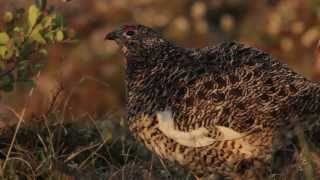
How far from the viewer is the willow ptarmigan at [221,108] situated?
18.7 feet

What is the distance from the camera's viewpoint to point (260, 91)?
586cm

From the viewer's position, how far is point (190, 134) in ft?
19.1

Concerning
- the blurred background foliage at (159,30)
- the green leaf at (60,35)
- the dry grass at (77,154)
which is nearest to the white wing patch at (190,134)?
the dry grass at (77,154)

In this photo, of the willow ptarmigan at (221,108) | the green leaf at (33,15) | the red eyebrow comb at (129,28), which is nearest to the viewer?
the willow ptarmigan at (221,108)

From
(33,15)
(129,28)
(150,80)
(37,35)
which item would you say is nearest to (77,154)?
(150,80)

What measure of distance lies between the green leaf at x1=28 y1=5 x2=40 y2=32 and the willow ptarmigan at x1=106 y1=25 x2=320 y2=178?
2.22 feet

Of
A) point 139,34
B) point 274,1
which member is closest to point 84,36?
point 274,1

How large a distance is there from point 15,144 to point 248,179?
1425 millimetres

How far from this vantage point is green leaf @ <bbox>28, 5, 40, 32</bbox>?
246 inches

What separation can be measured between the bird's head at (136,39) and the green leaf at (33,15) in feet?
2.00

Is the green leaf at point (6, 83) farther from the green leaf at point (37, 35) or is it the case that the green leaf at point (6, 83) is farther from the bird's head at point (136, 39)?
the bird's head at point (136, 39)

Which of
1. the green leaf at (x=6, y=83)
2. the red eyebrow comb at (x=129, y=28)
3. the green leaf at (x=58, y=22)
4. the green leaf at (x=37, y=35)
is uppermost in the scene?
the red eyebrow comb at (x=129, y=28)

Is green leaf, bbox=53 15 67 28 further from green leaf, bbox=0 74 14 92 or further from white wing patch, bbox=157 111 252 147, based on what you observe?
white wing patch, bbox=157 111 252 147

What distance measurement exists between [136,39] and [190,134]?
1079mm
